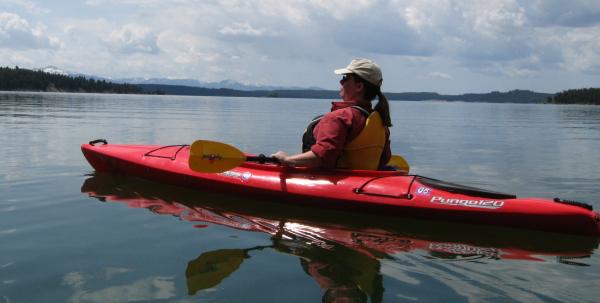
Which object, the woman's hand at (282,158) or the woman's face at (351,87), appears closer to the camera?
the woman's face at (351,87)

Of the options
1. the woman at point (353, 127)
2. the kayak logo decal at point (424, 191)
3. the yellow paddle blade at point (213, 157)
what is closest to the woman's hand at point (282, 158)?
the woman at point (353, 127)

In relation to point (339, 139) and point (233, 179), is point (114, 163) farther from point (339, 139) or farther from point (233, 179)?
point (339, 139)

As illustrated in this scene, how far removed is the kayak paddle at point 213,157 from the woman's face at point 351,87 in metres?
1.62

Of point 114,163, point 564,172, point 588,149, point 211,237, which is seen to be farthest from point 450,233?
point 588,149

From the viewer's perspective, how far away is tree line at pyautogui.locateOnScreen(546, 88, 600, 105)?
422 ft

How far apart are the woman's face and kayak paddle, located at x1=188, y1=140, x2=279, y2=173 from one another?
63.9 inches

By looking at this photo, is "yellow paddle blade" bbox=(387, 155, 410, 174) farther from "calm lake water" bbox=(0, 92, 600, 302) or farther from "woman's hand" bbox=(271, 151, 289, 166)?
"woman's hand" bbox=(271, 151, 289, 166)

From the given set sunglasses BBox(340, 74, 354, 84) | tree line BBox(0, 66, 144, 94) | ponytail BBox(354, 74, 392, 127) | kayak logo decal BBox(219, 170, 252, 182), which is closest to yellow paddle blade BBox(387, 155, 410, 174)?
ponytail BBox(354, 74, 392, 127)

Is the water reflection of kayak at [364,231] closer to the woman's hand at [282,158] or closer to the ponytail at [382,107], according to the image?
the woman's hand at [282,158]

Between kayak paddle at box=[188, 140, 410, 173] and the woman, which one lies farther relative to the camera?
kayak paddle at box=[188, 140, 410, 173]

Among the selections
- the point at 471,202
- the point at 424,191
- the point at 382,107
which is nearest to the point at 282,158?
the point at 382,107

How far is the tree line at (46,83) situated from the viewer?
12306 centimetres

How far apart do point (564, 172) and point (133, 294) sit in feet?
32.2

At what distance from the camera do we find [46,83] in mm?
129250
